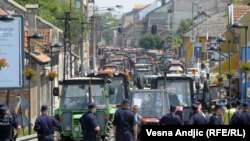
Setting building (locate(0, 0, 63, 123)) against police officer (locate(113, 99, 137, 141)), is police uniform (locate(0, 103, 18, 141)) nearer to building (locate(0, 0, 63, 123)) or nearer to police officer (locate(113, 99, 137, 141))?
police officer (locate(113, 99, 137, 141))

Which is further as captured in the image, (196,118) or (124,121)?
(196,118)

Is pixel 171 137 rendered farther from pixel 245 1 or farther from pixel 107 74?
pixel 245 1

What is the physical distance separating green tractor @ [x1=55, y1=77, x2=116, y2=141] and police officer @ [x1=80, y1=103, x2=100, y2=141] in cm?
629

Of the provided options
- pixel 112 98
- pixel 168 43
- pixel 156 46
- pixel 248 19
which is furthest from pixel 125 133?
pixel 156 46

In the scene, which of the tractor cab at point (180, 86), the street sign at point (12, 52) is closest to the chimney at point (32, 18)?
the tractor cab at point (180, 86)

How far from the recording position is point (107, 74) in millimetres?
39656

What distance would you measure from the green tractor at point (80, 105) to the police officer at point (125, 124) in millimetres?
7112

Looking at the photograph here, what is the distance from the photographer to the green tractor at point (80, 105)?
31.0m

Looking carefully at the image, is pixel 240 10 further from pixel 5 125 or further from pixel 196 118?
pixel 5 125

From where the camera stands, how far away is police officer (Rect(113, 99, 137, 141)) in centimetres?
2366

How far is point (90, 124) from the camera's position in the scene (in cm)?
2428

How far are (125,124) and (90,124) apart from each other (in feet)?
3.69

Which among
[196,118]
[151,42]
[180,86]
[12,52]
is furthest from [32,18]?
[151,42]

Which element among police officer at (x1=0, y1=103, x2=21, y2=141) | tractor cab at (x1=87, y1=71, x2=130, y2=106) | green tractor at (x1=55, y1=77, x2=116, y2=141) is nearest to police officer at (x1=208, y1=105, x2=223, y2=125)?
police officer at (x1=0, y1=103, x2=21, y2=141)
